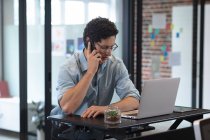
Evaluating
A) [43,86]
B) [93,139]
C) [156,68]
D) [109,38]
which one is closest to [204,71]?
[156,68]

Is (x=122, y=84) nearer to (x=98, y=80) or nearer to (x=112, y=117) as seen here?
(x=98, y=80)

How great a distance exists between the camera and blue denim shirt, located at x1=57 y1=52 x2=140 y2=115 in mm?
2721

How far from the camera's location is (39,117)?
425 centimetres

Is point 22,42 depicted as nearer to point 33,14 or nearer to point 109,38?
point 33,14

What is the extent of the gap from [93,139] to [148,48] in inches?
126

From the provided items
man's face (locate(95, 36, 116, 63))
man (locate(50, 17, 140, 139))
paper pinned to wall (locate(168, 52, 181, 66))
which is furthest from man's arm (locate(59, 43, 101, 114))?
paper pinned to wall (locate(168, 52, 181, 66))

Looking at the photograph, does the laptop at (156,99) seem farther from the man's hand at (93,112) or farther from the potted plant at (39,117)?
the potted plant at (39,117)

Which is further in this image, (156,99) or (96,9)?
(96,9)

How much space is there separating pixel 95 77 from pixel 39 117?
154 centimetres

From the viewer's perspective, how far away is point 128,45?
5.07m

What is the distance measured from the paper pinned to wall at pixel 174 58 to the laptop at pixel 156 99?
3.05 metres

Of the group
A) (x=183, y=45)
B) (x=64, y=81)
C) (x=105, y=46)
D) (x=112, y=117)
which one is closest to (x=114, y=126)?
(x=112, y=117)

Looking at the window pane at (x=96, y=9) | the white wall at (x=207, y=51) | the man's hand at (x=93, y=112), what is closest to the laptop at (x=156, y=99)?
the man's hand at (x=93, y=112)

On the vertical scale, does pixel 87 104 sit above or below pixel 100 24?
below
